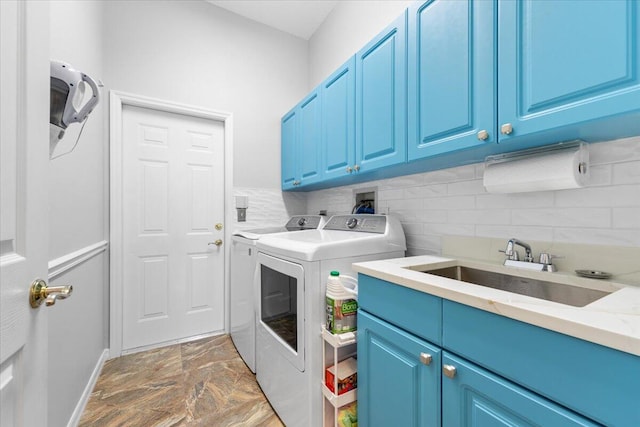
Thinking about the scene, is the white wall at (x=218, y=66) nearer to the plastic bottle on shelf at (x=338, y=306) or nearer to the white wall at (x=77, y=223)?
the white wall at (x=77, y=223)

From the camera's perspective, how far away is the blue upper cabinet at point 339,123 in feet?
5.76

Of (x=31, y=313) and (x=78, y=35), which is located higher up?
(x=78, y=35)

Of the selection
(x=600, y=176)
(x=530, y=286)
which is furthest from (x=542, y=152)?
(x=530, y=286)

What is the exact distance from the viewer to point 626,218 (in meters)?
0.94

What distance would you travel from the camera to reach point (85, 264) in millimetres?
1628

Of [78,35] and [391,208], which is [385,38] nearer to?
[391,208]

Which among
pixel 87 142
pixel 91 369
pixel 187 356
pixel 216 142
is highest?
pixel 216 142

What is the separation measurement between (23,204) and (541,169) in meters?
1.57

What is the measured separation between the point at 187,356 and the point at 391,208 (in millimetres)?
2055

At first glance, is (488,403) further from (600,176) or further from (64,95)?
(64,95)

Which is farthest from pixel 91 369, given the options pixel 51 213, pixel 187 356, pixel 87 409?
pixel 51 213

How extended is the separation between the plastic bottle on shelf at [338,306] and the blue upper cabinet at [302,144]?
1.04 m

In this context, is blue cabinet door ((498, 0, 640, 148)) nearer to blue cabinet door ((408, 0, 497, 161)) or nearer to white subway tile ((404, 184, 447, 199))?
blue cabinet door ((408, 0, 497, 161))

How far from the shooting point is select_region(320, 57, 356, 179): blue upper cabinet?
1.75 meters
